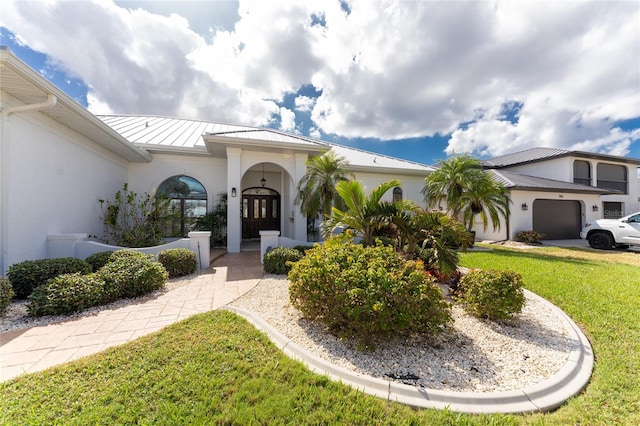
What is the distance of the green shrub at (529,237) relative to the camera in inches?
522

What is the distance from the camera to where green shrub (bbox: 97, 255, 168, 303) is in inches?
190

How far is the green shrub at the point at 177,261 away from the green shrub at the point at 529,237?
55.4ft

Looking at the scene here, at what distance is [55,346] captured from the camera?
3254mm

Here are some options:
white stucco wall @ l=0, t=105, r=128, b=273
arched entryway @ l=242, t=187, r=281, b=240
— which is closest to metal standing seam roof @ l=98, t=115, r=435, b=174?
white stucco wall @ l=0, t=105, r=128, b=273

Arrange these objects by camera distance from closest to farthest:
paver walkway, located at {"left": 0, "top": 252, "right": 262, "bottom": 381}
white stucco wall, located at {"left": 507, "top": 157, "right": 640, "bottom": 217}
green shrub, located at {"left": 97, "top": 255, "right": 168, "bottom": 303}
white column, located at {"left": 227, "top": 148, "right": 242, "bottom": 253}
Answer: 1. paver walkway, located at {"left": 0, "top": 252, "right": 262, "bottom": 381}
2. green shrub, located at {"left": 97, "top": 255, "right": 168, "bottom": 303}
3. white column, located at {"left": 227, "top": 148, "right": 242, "bottom": 253}
4. white stucco wall, located at {"left": 507, "top": 157, "right": 640, "bottom": 217}

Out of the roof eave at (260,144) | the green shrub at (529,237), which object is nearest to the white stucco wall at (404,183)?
the roof eave at (260,144)

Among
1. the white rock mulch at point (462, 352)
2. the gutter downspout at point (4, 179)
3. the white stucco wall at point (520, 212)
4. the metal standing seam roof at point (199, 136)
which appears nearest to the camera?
the white rock mulch at point (462, 352)

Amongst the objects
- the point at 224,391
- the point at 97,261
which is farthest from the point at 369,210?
the point at 97,261

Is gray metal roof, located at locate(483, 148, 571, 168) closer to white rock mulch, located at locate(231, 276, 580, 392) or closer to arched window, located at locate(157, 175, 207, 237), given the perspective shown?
white rock mulch, located at locate(231, 276, 580, 392)

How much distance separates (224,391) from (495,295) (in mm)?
4238

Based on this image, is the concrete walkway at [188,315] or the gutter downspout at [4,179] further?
the gutter downspout at [4,179]

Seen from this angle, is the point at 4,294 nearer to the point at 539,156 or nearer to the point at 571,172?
the point at 571,172

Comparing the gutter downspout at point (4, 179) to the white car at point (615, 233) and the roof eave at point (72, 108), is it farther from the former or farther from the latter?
the white car at point (615, 233)

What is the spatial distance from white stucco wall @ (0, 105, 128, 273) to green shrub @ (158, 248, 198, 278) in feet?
9.64
